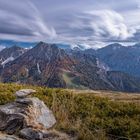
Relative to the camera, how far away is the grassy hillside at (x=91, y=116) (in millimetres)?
13633

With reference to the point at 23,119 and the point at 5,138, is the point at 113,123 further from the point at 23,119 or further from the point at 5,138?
the point at 5,138

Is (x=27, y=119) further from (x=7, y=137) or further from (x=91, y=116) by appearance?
(x=91, y=116)

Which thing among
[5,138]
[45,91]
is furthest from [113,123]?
[45,91]

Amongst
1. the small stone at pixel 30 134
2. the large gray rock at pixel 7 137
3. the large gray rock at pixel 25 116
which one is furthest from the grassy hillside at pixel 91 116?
the large gray rock at pixel 7 137

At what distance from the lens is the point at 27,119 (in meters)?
14.4

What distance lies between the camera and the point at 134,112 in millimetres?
17578

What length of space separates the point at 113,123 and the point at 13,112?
4.67 meters

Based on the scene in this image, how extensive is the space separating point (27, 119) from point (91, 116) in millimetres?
3673

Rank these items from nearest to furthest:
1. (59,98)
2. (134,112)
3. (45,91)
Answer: (134,112) < (59,98) < (45,91)

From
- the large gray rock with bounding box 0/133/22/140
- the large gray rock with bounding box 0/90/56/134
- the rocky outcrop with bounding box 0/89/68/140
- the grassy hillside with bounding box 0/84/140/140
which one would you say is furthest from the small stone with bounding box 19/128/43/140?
the grassy hillside with bounding box 0/84/140/140

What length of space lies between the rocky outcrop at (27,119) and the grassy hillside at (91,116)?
648mm

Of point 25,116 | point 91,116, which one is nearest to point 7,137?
point 25,116

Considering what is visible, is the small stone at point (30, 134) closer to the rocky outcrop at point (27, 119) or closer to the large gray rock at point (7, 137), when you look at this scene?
the rocky outcrop at point (27, 119)

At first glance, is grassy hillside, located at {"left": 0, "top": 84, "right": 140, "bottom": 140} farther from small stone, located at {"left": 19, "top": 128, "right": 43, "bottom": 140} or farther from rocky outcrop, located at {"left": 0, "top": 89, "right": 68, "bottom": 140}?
small stone, located at {"left": 19, "top": 128, "right": 43, "bottom": 140}
